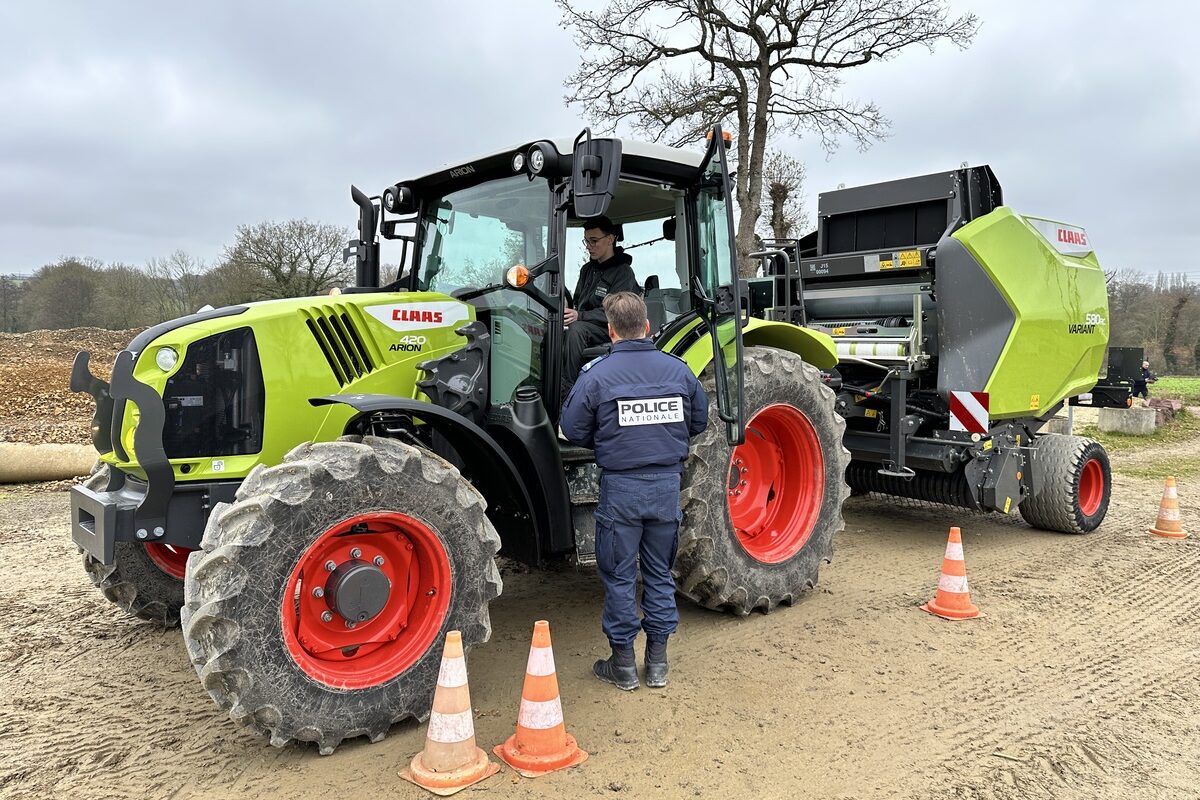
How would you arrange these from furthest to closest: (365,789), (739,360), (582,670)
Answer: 1. (739,360)
2. (582,670)
3. (365,789)

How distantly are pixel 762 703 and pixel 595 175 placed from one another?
8.13ft

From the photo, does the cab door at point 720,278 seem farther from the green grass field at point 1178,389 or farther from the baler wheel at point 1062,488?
the green grass field at point 1178,389

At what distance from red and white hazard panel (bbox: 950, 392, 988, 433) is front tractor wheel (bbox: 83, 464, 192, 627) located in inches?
212

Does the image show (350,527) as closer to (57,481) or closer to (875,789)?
(875,789)

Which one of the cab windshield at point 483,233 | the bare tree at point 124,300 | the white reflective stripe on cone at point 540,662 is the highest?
the bare tree at point 124,300

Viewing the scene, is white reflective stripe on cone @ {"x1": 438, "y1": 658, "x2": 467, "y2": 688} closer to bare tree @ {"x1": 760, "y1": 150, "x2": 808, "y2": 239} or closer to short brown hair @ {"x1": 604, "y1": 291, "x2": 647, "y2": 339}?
short brown hair @ {"x1": 604, "y1": 291, "x2": 647, "y2": 339}

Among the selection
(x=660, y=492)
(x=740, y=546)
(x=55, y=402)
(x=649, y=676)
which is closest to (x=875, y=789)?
(x=649, y=676)

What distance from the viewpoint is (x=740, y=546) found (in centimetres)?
463

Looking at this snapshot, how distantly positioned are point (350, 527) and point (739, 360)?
84.5 inches

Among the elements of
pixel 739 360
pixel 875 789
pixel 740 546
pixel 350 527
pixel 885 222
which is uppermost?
pixel 885 222

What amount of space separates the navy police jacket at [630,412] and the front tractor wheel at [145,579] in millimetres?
2208

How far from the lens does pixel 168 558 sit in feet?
14.3

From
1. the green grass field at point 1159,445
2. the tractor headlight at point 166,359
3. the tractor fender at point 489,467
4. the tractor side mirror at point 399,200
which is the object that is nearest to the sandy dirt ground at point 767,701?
the tractor fender at point 489,467

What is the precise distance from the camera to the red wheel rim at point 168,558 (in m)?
4.28
